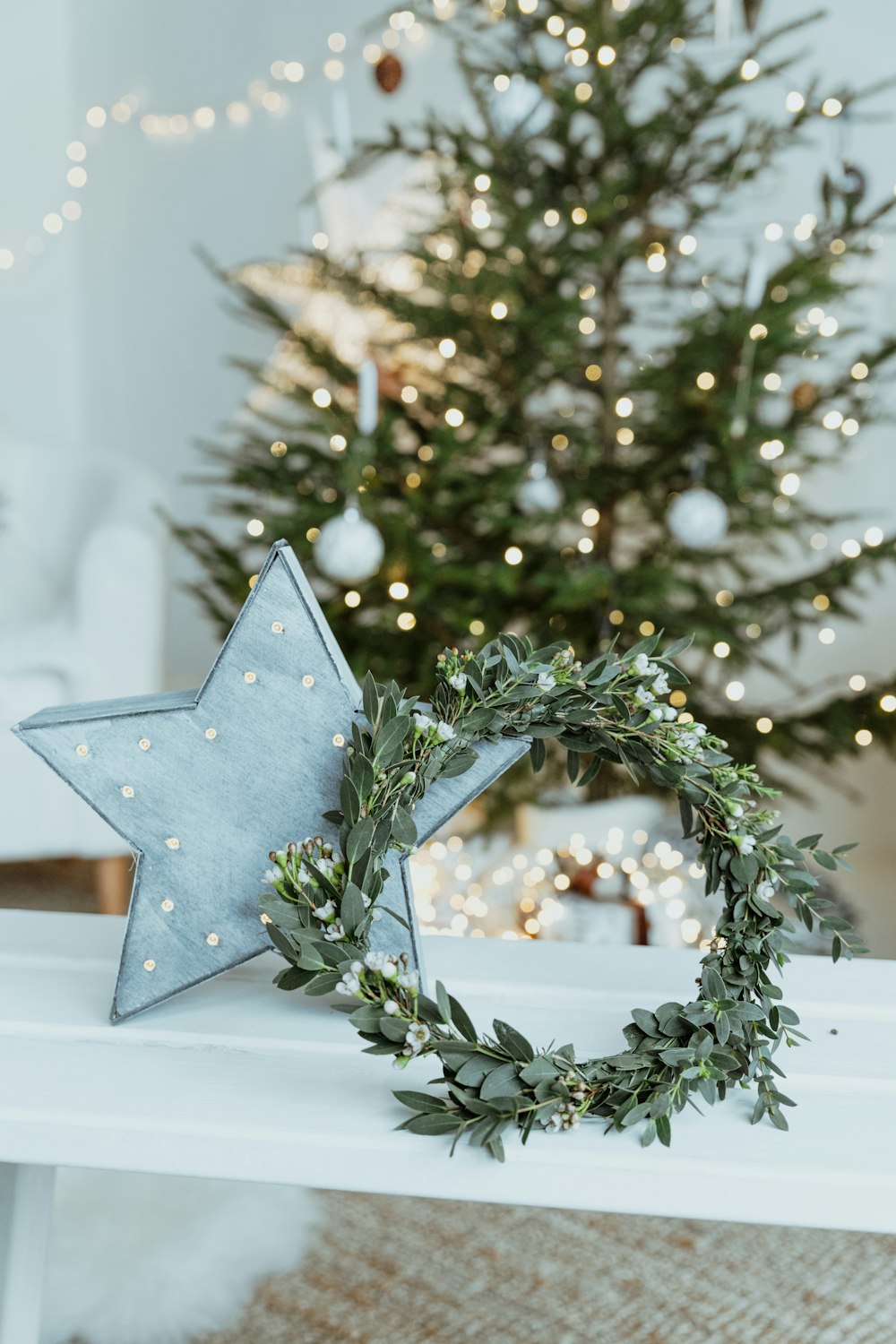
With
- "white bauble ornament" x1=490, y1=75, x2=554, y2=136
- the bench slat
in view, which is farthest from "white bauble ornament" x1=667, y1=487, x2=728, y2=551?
the bench slat

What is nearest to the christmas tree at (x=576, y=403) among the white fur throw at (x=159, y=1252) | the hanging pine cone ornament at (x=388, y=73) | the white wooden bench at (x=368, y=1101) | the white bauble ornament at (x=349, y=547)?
the white bauble ornament at (x=349, y=547)

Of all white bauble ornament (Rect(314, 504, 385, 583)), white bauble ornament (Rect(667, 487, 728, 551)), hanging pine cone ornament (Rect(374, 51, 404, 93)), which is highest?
hanging pine cone ornament (Rect(374, 51, 404, 93))

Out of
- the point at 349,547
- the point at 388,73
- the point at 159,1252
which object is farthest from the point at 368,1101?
the point at 388,73

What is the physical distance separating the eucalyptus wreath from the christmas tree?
0.88m

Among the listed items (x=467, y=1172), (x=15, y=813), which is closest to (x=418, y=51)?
(x=15, y=813)

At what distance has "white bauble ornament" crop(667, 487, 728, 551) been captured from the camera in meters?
1.55

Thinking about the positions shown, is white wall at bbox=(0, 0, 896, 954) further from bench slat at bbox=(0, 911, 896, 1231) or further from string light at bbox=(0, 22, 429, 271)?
bench slat at bbox=(0, 911, 896, 1231)

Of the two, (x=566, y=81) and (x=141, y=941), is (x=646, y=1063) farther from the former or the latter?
(x=566, y=81)

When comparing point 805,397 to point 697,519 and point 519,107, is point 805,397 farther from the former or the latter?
point 519,107

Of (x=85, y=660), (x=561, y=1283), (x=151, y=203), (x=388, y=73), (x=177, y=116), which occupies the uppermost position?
(x=177, y=116)

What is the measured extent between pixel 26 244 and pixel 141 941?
2842 mm

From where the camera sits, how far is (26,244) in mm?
3070

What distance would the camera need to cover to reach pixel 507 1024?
61cm

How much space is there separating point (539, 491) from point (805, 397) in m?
0.49
